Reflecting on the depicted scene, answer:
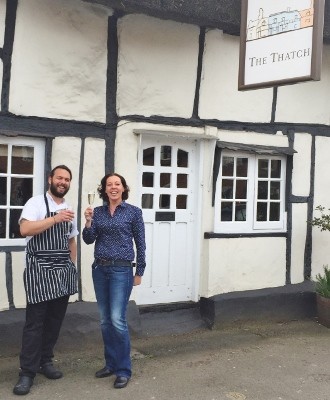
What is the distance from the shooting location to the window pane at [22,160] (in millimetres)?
5004

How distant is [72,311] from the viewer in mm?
5129

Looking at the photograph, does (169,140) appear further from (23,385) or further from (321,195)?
(23,385)

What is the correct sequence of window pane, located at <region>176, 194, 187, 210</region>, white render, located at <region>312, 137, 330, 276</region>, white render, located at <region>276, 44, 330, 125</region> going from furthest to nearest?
1. white render, located at <region>312, 137, 330, 276</region>
2. white render, located at <region>276, 44, 330, 125</region>
3. window pane, located at <region>176, 194, 187, 210</region>

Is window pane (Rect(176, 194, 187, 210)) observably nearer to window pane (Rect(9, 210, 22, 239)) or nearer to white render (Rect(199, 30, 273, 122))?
white render (Rect(199, 30, 273, 122))

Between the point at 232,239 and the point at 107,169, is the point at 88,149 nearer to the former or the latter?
the point at 107,169

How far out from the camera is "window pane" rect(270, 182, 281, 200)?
6539 millimetres

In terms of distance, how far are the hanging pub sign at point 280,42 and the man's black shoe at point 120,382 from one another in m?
2.82

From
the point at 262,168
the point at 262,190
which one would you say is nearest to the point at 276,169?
the point at 262,168

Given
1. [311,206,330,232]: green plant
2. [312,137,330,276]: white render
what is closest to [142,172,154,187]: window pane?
[311,206,330,232]: green plant

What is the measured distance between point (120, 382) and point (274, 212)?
3227 millimetres

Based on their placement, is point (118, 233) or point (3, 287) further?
point (3, 287)

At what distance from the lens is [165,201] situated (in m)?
5.94

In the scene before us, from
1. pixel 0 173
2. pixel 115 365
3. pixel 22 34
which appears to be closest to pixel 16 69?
pixel 22 34

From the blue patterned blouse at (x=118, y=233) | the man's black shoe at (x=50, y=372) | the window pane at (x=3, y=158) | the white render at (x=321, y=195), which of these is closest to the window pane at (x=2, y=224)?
the window pane at (x=3, y=158)
